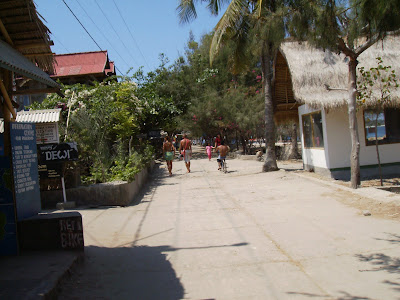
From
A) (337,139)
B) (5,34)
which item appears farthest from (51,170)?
(337,139)

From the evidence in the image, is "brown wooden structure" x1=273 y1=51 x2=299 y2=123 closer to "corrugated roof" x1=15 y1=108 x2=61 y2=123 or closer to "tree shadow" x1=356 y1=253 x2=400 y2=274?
"corrugated roof" x1=15 y1=108 x2=61 y2=123

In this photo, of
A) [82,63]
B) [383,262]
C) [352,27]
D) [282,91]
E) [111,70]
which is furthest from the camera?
[111,70]

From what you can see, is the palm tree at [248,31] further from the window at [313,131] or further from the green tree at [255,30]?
the window at [313,131]

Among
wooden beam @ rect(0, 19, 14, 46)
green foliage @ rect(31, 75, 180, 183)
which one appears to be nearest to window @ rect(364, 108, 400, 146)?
green foliage @ rect(31, 75, 180, 183)

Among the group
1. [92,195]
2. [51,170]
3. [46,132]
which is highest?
[46,132]

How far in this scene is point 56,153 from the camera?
30.2ft

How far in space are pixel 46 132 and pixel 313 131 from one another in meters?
9.52

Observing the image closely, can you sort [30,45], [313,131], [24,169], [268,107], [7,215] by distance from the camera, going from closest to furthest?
[7,215] → [24,169] → [30,45] → [313,131] → [268,107]

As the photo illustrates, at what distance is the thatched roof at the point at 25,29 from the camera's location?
545cm

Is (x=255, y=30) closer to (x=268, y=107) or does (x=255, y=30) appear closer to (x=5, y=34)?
(x=268, y=107)

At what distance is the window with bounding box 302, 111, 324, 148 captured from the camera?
45.2 ft

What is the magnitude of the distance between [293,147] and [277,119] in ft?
23.0

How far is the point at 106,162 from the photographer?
1173cm

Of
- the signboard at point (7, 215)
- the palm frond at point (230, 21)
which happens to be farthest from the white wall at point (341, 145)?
the signboard at point (7, 215)
